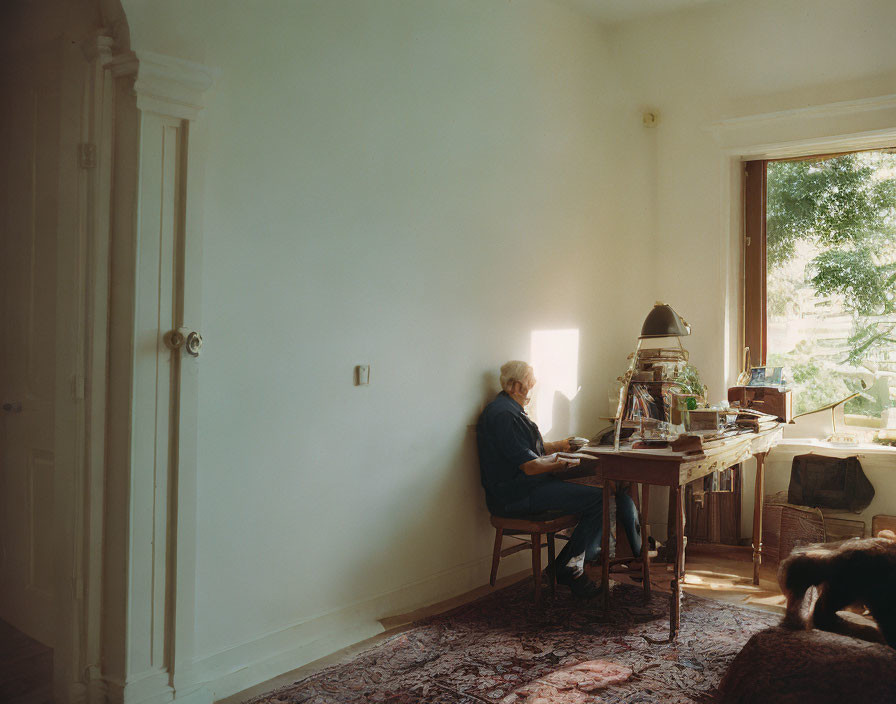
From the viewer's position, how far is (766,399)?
4.82 m

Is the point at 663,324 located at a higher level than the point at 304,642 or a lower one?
higher

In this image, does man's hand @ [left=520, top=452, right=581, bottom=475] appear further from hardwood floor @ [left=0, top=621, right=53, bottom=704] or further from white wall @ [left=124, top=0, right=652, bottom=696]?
hardwood floor @ [left=0, top=621, right=53, bottom=704]

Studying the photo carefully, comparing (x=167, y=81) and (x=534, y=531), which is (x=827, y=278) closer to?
(x=534, y=531)

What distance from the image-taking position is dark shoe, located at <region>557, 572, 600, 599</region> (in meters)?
3.92

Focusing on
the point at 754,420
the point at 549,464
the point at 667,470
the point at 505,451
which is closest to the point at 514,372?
the point at 505,451

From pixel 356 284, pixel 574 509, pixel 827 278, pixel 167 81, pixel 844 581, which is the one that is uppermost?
pixel 167 81

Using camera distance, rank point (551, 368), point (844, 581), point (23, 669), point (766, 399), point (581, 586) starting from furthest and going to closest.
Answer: point (551, 368) < point (766, 399) < point (581, 586) < point (23, 669) < point (844, 581)

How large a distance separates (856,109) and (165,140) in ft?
14.4

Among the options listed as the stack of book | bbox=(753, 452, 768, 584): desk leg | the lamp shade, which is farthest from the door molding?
bbox=(753, 452, 768, 584): desk leg

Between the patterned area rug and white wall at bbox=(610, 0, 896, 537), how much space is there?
1814 mm

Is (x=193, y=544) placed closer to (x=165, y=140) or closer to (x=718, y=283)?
(x=165, y=140)

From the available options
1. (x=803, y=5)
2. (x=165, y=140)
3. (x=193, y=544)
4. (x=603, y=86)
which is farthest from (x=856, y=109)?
(x=193, y=544)

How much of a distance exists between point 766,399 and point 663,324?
2.79 feet

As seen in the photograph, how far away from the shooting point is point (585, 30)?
5309mm
